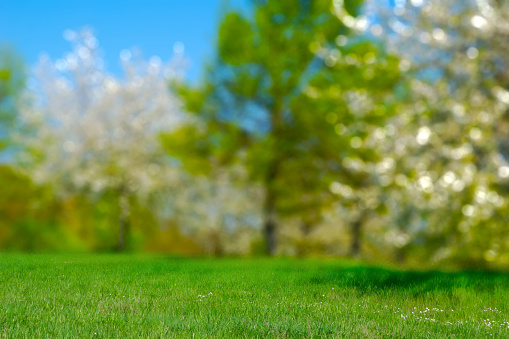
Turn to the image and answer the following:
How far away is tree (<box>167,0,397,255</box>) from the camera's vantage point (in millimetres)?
19875

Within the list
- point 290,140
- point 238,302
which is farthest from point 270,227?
point 238,302

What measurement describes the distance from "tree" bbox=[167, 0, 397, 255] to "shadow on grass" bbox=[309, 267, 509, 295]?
8.48 meters

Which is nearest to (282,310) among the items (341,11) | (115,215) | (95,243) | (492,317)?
(492,317)

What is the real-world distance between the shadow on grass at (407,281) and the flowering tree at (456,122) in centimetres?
364

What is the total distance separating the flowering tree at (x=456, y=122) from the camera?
14.0 m

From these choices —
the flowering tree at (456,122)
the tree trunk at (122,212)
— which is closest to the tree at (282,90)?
the flowering tree at (456,122)

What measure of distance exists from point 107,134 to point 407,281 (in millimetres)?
17509

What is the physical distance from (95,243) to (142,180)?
8.54m

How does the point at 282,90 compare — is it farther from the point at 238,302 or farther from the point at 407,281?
the point at 238,302

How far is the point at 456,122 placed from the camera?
16047 mm

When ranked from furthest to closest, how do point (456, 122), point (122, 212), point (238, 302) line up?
point (122, 212) < point (456, 122) < point (238, 302)

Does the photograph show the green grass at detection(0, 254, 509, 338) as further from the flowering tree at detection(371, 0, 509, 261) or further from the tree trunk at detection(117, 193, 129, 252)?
the tree trunk at detection(117, 193, 129, 252)

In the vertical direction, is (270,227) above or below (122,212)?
below

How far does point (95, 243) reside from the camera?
1185 inches
